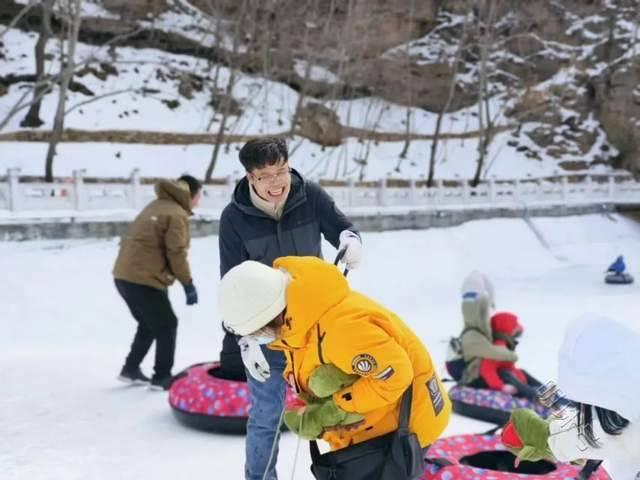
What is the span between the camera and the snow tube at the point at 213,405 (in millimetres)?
3923

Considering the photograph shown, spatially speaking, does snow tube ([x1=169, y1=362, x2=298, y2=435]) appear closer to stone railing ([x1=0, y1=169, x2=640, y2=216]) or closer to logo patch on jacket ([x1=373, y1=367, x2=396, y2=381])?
logo patch on jacket ([x1=373, y1=367, x2=396, y2=381])

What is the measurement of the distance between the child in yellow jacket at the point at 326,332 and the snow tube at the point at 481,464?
76cm

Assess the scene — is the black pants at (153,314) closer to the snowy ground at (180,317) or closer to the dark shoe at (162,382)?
the dark shoe at (162,382)

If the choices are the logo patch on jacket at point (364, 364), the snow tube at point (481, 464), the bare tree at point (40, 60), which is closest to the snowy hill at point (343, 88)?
the bare tree at point (40, 60)

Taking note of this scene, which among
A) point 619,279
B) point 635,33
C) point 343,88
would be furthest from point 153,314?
point 635,33

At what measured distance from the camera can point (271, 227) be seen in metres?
2.78

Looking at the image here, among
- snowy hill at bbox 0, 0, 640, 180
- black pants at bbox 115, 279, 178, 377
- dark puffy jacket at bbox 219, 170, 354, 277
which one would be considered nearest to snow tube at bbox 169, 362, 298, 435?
black pants at bbox 115, 279, 178, 377

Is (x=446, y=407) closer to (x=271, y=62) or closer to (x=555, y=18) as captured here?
(x=271, y=62)

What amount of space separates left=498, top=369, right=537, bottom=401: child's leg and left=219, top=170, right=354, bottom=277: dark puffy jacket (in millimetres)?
2136

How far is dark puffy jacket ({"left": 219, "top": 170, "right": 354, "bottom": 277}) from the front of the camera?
277 cm

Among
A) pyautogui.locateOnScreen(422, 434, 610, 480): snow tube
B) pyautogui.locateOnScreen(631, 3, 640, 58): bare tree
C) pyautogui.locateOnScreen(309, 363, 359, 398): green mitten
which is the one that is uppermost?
pyautogui.locateOnScreen(631, 3, 640, 58): bare tree

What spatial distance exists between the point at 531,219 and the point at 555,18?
14.5 m

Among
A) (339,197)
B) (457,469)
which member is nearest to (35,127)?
(339,197)

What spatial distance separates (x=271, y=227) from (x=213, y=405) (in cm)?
162
